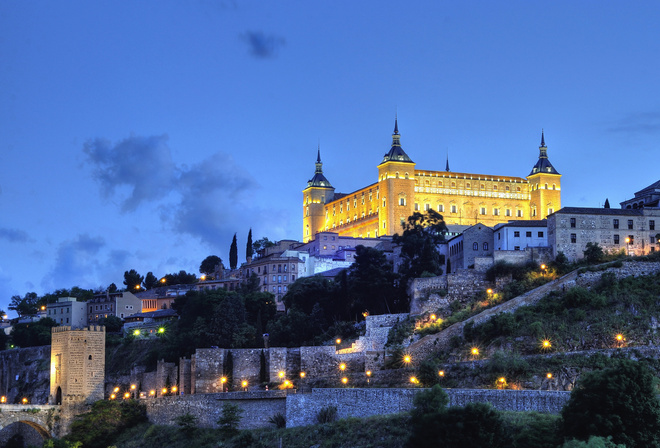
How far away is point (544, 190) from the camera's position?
121 m

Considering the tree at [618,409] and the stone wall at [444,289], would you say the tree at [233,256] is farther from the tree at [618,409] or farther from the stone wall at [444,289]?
the tree at [618,409]

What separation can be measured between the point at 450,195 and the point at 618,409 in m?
83.2

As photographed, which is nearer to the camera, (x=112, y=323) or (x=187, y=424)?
(x=187, y=424)

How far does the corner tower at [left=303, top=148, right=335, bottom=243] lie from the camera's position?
441 feet

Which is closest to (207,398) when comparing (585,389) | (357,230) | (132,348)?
(585,389)

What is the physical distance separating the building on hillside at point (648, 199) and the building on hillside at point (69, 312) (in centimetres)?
6321

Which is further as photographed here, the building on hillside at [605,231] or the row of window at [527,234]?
the row of window at [527,234]

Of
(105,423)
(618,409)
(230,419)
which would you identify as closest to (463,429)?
(618,409)

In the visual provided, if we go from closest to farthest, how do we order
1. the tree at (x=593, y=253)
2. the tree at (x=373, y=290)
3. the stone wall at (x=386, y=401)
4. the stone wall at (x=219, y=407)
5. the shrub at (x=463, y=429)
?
the shrub at (x=463, y=429) < the stone wall at (x=386, y=401) < the stone wall at (x=219, y=407) < the tree at (x=593, y=253) < the tree at (x=373, y=290)

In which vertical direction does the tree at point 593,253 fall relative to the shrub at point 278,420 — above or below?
above

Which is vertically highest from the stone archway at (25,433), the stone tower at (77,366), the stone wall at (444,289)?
the stone wall at (444,289)

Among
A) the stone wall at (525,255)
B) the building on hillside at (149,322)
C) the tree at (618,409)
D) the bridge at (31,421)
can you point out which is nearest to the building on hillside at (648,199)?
the stone wall at (525,255)

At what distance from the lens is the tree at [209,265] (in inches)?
5418

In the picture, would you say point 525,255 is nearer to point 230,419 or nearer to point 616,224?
point 616,224
